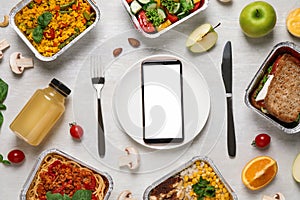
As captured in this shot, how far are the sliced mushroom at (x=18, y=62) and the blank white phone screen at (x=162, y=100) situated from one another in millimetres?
447

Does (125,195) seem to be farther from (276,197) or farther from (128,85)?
(276,197)

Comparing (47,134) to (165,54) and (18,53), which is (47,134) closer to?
(18,53)

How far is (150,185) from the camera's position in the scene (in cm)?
249

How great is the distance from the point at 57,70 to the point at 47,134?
0.25 meters

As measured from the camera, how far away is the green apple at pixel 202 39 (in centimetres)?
254

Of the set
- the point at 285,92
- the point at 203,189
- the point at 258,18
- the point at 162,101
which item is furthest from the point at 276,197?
the point at 258,18

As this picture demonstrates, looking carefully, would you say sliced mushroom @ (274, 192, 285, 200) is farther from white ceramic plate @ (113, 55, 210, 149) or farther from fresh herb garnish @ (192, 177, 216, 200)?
white ceramic plate @ (113, 55, 210, 149)

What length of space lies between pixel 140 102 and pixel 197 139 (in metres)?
0.26

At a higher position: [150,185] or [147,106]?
[147,106]

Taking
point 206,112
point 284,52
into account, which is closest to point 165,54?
point 206,112

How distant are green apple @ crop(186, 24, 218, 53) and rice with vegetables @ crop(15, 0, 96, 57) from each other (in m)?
0.40

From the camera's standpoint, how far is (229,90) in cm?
256

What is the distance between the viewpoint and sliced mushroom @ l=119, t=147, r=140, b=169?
2.55 m

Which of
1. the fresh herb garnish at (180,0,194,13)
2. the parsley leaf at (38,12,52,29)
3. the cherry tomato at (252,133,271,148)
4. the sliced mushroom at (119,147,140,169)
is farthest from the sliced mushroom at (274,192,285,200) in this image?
the parsley leaf at (38,12,52,29)
